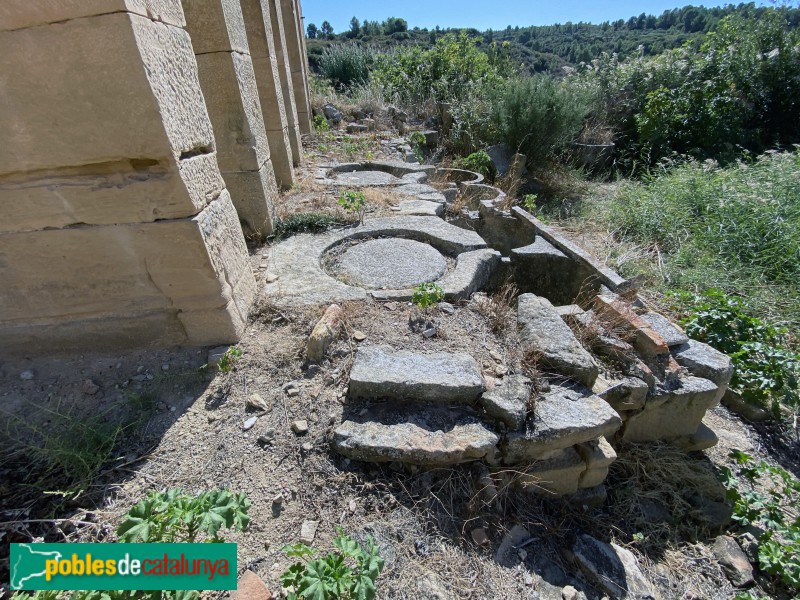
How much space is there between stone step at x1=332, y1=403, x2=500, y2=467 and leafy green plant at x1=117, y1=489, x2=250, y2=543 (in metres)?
0.55

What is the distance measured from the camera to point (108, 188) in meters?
1.87

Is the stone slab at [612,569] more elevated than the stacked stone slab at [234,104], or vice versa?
the stacked stone slab at [234,104]

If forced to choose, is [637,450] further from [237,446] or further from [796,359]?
[237,446]

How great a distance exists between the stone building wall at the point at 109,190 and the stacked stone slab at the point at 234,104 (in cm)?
107

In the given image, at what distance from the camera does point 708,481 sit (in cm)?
238

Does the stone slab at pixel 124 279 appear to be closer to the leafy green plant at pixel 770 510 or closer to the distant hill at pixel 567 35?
the leafy green plant at pixel 770 510

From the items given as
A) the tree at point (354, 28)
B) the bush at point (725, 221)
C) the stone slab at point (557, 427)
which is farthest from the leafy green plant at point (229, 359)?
the tree at point (354, 28)

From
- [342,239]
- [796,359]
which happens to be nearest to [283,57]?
[342,239]

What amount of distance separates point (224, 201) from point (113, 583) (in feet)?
6.13

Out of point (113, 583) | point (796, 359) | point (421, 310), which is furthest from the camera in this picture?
point (796, 359)

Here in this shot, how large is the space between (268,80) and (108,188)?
123 inches

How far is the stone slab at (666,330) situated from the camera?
8.11 feet

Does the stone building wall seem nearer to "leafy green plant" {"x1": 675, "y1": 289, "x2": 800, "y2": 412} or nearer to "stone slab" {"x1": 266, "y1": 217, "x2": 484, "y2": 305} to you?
"stone slab" {"x1": 266, "y1": 217, "x2": 484, "y2": 305}

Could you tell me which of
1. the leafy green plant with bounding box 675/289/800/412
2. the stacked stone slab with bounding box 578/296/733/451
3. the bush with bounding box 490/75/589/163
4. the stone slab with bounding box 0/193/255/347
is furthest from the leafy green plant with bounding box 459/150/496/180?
the stone slab with bounding box 0/193/255/347
